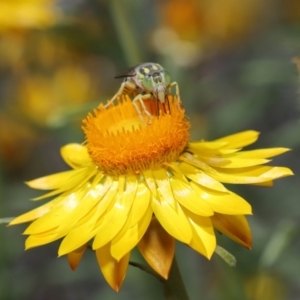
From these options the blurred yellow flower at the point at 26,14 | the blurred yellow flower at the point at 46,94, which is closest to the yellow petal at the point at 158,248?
the blurred yellow flower at the point at 26,14

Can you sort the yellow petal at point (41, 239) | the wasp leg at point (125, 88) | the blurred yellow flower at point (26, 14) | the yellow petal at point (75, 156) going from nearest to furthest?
the yellow petal at point (41, 239) → the wasp leg at point (125, 88) → the yellow petal at point (75, 156) → the blurred yellow flower at point (26, 14)

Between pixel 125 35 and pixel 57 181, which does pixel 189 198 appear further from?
pixel 125 35

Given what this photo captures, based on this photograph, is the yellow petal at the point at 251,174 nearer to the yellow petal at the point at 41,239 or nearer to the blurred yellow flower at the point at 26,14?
the yellow petal at the point at 41,239

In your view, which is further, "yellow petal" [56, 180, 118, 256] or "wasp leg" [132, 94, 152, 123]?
"wasp leg" [132, 94, 152, 123]

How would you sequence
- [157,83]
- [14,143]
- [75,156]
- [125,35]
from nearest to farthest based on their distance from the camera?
1. [157,83]
2. [75,156]
3. [125,35]
4. [14,143]

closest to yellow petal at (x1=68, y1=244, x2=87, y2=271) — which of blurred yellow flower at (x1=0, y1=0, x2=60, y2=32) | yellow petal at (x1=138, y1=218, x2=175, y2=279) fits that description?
yellow petal at (x1=138, y1=218, x2=175, y2=279)

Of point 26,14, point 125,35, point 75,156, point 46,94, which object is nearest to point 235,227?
point 75,156

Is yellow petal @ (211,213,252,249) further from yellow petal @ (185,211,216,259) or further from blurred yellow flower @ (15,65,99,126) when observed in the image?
blurred yellow flower @ (15,65,99,126)
